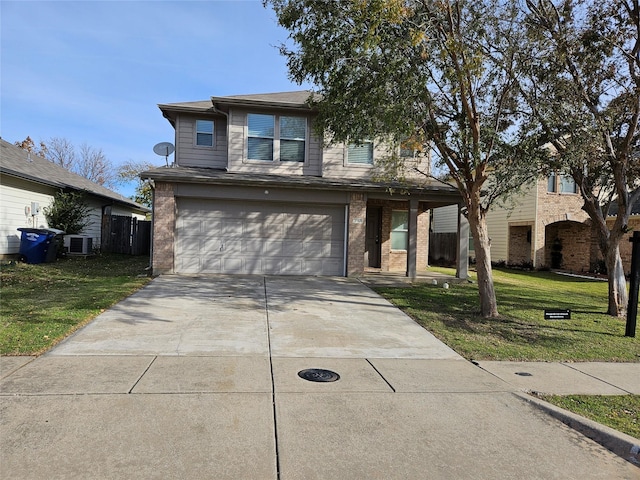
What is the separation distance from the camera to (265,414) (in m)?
4.15

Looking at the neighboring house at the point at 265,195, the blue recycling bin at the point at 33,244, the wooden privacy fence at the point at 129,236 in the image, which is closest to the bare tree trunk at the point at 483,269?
the neighboring house at the point at 265,195

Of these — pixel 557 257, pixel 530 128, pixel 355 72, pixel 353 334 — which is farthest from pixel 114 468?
pixel 557 257

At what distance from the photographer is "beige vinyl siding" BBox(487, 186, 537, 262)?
20953mm

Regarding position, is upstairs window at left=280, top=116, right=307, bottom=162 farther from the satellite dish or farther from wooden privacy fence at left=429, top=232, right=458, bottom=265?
wooden privacy fence at left=429, top=232, right=458, bottom=265

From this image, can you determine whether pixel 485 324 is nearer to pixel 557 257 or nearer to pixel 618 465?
pixel 618 465

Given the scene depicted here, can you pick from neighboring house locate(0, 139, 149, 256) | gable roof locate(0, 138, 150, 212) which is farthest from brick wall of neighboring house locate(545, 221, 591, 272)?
neighboring house locate(0, 139, 149, 256)

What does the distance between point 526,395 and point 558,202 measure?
61.2 ft

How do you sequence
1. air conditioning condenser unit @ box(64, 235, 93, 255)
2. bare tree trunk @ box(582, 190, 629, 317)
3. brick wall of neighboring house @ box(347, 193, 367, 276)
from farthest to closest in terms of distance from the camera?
air conditioning condenser unit @ box(64, 235, 93, 255) < brick wall of neighboring house @ box(347, 193, 367, 276) < bare tree trunk @ box(582, 190, 629, 317)

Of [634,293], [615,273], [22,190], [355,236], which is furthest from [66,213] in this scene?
[634,293]

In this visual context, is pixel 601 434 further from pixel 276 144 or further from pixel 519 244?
pixel 519 244

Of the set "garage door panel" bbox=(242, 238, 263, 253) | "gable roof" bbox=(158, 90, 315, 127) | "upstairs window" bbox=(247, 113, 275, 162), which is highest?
"gable roof" bbox=(158, 90, 315, 127)

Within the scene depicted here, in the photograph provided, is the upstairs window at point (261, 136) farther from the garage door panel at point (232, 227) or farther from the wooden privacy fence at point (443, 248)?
the wooden privacy fence at point (443, 248)

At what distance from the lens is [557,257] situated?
22.5 m

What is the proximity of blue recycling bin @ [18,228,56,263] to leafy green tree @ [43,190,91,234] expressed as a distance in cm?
250
